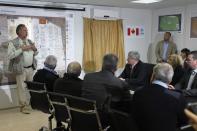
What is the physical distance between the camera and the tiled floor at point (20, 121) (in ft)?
14.4

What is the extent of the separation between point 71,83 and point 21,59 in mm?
2099

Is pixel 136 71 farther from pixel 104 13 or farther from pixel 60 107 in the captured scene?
pixel 104 13

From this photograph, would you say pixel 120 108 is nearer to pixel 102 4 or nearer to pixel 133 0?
pixel 133 0

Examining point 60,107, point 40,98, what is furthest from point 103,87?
point 40,98

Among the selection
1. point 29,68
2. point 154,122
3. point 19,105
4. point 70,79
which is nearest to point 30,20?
point 29,68

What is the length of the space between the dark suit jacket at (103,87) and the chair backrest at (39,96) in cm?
63

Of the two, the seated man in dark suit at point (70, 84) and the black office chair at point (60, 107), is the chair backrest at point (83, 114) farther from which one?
the seated man in dark suit at point (70, 84)

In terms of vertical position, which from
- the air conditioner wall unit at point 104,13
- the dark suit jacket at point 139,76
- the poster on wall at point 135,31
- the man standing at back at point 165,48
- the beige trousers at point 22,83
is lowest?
the beige trousers at point 22,83

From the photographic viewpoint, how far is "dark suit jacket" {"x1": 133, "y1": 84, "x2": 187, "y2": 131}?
2.29 meters

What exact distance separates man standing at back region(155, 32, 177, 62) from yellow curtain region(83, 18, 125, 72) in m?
0.93

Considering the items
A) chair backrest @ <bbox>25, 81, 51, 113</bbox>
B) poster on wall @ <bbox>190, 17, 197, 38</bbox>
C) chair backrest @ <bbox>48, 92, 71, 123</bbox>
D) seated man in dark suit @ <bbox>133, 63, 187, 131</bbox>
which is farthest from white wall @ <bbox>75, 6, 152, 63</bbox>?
seated man in dark suit @ <bbox>133, 63, 187, 131</bbox>

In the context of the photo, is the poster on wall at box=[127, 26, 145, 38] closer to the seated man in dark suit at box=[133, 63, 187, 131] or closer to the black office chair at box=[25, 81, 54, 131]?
the black office chair at box=[25, 81, 54, 131]

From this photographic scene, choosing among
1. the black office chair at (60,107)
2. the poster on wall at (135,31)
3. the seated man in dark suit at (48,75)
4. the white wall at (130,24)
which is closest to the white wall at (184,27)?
the white wall at (130,24)

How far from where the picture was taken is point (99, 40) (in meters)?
6.81
